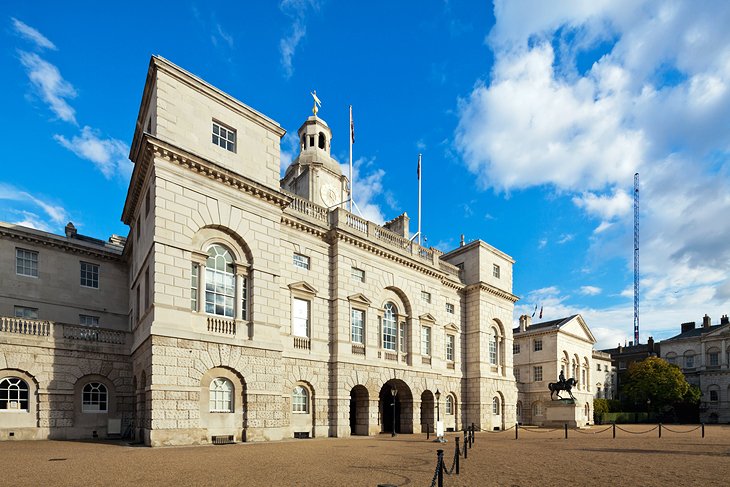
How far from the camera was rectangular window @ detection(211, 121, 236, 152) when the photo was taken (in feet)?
82.1

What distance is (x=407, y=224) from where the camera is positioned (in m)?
39.6

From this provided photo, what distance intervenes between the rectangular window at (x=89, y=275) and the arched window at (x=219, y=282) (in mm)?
12764

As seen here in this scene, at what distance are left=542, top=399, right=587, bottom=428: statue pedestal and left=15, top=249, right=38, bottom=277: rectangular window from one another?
40847 millimetres

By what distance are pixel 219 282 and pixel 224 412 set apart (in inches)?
239

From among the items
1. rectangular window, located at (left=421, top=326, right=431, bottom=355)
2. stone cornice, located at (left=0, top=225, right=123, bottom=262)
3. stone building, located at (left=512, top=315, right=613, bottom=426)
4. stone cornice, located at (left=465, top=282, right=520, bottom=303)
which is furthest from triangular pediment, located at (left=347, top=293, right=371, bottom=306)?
stone building, located at (left=512, top=315, right=613, bottom=426)

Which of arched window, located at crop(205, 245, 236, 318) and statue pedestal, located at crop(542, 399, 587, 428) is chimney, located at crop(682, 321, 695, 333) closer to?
statue pedestal, located at crop(542, 399, 587, 428)

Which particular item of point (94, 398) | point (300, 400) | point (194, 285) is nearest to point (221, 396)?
point (194, 285)

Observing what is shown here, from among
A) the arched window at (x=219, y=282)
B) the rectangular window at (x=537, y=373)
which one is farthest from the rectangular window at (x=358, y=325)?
the rectangular window at (x=537, y=373)

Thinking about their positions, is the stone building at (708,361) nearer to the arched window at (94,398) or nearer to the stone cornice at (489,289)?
the stone cornice at (489,289)

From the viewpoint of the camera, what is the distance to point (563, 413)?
139 ft

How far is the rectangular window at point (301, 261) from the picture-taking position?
29.3m

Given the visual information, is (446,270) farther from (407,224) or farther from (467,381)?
(467,381)

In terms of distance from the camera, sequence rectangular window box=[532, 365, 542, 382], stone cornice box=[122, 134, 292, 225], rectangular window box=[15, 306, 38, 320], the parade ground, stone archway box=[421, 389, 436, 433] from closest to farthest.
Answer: the parade ground → stone cornice box=[122, 134, 292, 225] → rectangular window box=[15, 306, 38, 320] → stone archway box=[421, 389, 436, 433] → rectangular window box=[532, 365, 542, 382]

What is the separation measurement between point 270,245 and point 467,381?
22636mm
